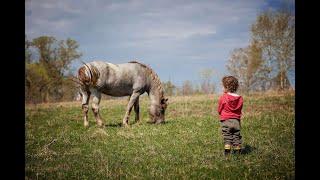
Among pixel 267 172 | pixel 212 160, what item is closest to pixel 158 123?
pixel 212 160

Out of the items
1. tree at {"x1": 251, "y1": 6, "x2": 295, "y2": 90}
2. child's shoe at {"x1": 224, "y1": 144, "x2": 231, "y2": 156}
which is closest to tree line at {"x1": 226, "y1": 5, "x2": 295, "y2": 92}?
tree at {"x1": 251, "y1": 6, "x2": 295, "y2": 90}

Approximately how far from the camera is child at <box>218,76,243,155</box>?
8.62m

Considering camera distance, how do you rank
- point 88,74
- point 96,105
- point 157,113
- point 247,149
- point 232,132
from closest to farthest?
point 232,132 < point 247,149 < point 88,74 < point 96,105 < point 157,113

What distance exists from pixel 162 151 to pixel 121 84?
5605 millimetres

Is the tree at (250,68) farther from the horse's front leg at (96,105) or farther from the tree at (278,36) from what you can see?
the horse's front leg at (96,105)

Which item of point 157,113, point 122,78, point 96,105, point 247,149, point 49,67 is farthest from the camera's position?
point 49,67

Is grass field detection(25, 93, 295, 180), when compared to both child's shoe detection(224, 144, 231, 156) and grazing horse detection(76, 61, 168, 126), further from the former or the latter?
grazing horse detection(76, 61, 168, 126)

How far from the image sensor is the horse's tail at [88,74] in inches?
535

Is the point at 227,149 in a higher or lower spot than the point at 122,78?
lower

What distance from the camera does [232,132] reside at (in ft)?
28.5

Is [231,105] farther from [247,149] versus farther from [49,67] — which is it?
[49,67]

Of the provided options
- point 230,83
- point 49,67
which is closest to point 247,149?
point 230,83

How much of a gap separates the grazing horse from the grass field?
3.57 ft
